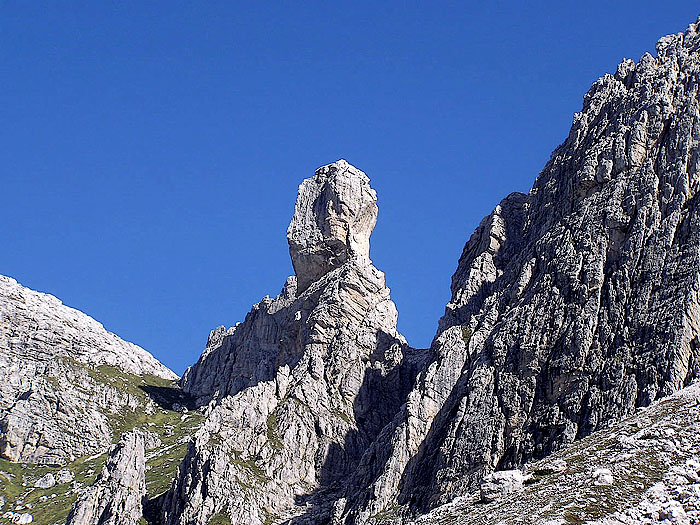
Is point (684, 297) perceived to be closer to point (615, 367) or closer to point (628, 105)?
point (615, 367)

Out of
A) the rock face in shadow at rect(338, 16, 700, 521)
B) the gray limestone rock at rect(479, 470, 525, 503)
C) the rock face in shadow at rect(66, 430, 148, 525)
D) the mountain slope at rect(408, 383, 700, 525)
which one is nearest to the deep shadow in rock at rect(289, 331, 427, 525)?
the rock face in shadow at rect(338, 16, 700, 521)

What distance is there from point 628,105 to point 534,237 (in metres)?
22.5

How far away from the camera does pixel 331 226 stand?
18925 centimetres

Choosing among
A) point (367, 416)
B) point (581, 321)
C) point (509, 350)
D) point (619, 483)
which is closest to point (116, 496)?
point (367, 416)

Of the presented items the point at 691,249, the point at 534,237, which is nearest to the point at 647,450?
the point at 691,249

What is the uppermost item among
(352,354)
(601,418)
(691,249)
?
(352,354)

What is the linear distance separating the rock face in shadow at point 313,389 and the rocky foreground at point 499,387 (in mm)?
342

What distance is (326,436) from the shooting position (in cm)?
14850

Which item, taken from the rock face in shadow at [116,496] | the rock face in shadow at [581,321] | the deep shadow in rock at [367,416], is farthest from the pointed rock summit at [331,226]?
the rock face in shadow at [116,496]

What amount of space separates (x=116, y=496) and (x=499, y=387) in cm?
6465

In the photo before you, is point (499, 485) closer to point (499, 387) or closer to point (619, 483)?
point (619, 483)

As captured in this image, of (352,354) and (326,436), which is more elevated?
(352,354)

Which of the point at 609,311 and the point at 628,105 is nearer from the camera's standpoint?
the point at 609,311

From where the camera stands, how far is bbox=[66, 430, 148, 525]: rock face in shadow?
141m
